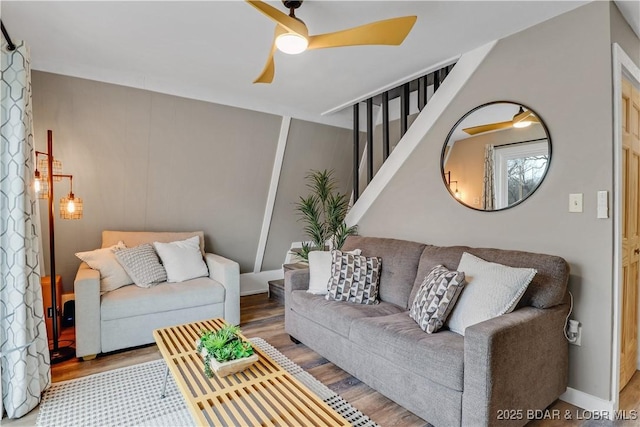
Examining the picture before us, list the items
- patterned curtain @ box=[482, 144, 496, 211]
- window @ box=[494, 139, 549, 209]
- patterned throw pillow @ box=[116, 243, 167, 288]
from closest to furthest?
window @ box=[494, 139, 549, 209]
patterned curtain @ box=[482, 144, 496, 211]
patterned throw pillow @ box=[116, 243, 167, 288]

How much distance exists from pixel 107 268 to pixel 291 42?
98.6 inches

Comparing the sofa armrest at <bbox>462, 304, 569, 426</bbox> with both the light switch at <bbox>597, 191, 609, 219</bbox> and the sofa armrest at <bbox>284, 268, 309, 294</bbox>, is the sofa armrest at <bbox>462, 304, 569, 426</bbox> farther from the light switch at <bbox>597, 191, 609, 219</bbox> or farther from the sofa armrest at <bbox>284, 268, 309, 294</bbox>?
the sofa armrest at <bbox>284, 268, 309, 294</bbox>

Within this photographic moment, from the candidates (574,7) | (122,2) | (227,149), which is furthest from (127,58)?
(574,7)

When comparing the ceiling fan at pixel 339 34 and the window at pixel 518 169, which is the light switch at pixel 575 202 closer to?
the window at pixel 518 169

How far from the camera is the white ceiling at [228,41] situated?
2.08m

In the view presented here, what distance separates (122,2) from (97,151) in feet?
5.50

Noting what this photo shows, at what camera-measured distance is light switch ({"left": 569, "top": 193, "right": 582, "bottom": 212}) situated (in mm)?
2104

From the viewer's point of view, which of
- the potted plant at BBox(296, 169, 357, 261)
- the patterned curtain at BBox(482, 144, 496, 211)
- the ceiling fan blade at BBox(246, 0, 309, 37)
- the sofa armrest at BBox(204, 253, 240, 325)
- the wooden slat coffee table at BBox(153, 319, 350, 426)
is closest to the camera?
the wooden slat coffee table at BBox(153, 319, 350, 426)

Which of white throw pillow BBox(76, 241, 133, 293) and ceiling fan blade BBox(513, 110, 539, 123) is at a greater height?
ceiling fan blade BBox(513, 110, 539, 123)

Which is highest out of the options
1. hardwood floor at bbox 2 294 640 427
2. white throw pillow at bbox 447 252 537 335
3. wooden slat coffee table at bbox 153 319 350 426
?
white throw pillow at bbox 447 252 537 335

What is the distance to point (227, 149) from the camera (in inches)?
152

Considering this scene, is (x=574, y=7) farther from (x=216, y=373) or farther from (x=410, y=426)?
(x=216, y=373)

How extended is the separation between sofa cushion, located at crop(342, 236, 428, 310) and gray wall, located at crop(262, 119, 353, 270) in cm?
179

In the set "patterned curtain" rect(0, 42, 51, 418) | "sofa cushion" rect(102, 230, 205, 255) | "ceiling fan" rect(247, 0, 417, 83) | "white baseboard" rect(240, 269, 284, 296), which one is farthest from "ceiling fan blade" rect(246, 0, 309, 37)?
"white baseboard" rect(240, 269, 284, 296)
